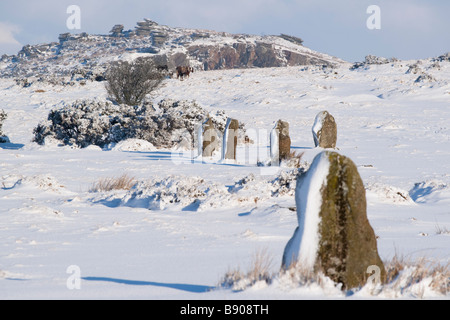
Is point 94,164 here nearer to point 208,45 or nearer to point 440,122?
point 440,122

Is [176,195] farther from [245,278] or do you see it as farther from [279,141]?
[245,278]

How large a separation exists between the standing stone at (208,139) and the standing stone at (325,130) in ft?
11.3

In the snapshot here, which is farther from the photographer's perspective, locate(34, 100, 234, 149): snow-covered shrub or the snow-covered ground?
locate(34, 100, 234, 149): snow-covered shrub

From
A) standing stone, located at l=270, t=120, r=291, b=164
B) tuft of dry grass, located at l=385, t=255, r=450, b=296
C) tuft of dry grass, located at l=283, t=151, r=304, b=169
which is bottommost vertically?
tuft of dry grass, located at l=385, t=255, r=450, b=296

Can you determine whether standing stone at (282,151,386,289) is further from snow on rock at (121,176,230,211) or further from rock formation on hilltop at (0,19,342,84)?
rock formation on hilltop at (0,19,342,84)

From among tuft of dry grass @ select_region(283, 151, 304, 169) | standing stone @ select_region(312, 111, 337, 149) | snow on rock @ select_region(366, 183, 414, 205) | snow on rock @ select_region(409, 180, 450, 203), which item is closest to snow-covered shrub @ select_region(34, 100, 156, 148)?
standing stone @ select_region(312, 111, 337, 149)

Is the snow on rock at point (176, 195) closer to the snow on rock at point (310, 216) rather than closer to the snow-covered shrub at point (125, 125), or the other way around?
the snow on rock at point (310, 216)

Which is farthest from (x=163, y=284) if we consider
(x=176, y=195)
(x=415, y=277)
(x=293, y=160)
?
(x=293, y=160)

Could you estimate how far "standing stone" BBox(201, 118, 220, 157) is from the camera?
54.9 feet

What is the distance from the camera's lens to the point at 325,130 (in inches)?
672

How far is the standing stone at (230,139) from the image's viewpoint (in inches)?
617

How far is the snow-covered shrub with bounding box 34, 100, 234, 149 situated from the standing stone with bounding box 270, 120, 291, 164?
6.45 meters

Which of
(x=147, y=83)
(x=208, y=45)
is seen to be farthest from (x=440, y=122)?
(x=208, y=45)
